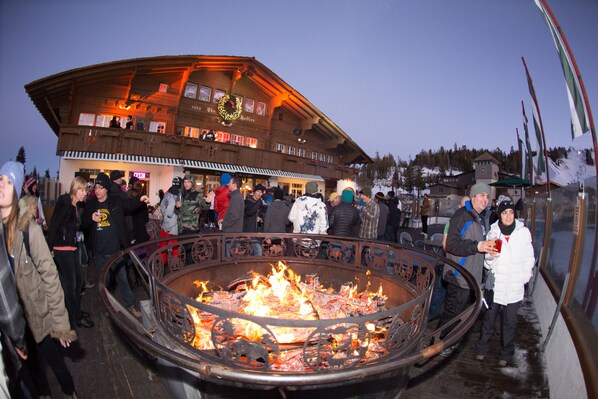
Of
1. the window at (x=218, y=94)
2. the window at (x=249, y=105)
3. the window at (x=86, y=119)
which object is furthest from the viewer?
the window at (x=249, y=105)

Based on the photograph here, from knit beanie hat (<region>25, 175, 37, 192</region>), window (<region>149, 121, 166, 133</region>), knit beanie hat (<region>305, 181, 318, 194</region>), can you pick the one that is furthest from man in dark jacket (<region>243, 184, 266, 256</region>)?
window (<region>149, 121, 166, 133</region>)

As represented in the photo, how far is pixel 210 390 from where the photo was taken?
2.93 meters

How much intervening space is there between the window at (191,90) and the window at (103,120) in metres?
4.79

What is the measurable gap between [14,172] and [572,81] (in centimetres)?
617

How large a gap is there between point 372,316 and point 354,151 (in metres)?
32.1

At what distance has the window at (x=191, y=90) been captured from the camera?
20547 mm

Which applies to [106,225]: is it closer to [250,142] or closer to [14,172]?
[14,172]

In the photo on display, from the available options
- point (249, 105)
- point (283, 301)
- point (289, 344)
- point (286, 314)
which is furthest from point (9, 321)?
point (249, 105)

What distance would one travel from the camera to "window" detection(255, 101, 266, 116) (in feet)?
80.4

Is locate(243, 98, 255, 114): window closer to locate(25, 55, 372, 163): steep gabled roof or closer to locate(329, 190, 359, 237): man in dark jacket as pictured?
locate(25, 55, 372, 163): steep gabled roof

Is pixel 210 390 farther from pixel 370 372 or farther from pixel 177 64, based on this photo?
pixel 177 64

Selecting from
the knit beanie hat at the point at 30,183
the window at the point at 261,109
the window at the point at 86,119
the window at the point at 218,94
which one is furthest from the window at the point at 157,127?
the knit beanie hat at the point at 30,183

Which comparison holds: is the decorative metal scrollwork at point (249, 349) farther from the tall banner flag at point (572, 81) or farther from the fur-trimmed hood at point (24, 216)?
the tall banner flag at point (572, 81)

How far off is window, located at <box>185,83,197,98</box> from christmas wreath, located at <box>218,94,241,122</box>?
1.67 m
